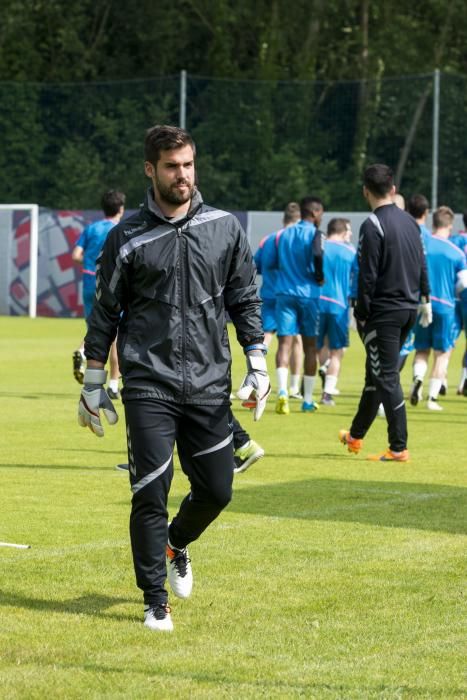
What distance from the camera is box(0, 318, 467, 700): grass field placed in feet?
18.1

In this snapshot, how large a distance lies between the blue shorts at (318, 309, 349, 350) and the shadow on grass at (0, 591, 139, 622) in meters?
10.5

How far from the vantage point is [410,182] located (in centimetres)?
3531

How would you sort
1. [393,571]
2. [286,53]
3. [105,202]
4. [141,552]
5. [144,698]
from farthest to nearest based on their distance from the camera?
1. [286,53]
2. [105,202]
3. [393,571]
4. [141,552]
5. [144,698]

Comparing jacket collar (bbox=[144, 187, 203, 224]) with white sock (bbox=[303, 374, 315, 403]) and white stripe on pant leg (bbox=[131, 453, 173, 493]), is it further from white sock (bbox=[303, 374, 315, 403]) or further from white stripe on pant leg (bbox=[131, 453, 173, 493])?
white sock (bbox=[303, 374, 315, 403])

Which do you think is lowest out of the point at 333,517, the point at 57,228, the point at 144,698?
the point at 57,228

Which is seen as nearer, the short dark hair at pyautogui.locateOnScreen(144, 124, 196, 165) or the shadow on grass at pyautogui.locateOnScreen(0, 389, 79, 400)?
the short dark hair at pyautogui.locateOnScreen(144, 124, 196, 165)

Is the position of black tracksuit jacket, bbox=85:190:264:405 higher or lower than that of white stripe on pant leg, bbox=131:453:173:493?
higher

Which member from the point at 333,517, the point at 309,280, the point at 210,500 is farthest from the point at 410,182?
the point at 210,500

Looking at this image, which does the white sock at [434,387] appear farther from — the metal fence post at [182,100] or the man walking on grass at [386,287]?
the metal fence post at [182,100]

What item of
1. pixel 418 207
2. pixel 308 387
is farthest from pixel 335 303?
pixel 418 207

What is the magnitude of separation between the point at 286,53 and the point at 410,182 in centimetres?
1033

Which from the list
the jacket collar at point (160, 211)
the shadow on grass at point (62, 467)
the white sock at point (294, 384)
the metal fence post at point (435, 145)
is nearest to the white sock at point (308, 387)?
the white sock at point (294, 384)

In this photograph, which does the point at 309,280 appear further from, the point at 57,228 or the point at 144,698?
the point at 57,228

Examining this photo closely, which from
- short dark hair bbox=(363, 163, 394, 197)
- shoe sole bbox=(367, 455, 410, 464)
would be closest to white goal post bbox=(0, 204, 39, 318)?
shoe sole bbox=(367, 455, 410, 464)
